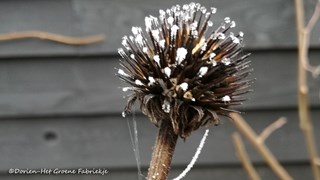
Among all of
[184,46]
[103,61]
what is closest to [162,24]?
[184,46]

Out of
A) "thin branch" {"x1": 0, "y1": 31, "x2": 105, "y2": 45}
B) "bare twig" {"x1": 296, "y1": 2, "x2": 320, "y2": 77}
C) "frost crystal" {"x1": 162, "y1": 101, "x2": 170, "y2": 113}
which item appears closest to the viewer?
"frost crystal" {"x1": 162, "y1": 101, "x2": 170, "y2": 113}

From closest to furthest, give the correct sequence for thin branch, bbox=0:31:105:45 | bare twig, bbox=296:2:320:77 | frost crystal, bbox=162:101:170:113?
frost crystal, bbox=162:101:170:113
bare twig, bbox=296:2:320:77
thin branch, bbox=0:31:105:45

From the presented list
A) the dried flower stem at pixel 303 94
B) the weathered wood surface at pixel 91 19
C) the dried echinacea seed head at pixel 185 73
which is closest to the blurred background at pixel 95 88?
the weathered wood surface at pixel 91 19

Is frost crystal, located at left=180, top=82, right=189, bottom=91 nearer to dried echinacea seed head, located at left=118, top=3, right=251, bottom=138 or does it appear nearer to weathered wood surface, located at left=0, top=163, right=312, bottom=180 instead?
dried echinacea seed head, located at left=118, top=3, right=251, bottom=138

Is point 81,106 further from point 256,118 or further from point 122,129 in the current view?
point 256,118

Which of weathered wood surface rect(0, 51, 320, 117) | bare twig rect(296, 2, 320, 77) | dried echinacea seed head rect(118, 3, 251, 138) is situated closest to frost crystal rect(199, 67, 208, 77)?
dried echinacea seed head rect(118, 3, 251, 138)

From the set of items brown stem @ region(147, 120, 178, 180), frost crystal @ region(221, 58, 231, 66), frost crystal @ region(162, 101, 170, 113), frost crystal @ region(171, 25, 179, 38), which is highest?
frost crystal @ region(171, 25, 179, 38)
